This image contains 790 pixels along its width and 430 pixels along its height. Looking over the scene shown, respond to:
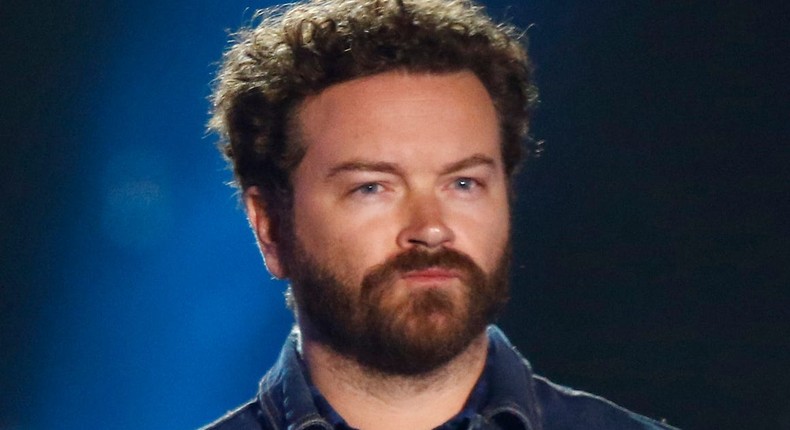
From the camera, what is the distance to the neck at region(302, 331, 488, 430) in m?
2.76

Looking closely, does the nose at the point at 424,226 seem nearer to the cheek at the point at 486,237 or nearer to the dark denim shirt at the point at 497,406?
the cheek at the point at 486,237

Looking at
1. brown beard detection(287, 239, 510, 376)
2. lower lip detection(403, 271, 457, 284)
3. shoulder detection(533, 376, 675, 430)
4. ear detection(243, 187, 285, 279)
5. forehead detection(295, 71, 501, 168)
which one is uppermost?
forehead detection(295, 71, 501, 168)

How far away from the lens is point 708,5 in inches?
140

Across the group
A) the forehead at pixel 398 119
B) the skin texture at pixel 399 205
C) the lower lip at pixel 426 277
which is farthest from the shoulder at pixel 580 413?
the forehead at pixel 398 119

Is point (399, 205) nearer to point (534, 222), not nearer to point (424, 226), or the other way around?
point (424, 226)

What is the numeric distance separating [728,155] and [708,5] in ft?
1.29

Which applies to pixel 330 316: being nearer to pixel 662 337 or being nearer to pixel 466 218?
pixel 466 218

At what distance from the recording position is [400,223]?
8.87 feet

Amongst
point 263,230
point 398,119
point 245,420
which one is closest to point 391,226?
point 398,119

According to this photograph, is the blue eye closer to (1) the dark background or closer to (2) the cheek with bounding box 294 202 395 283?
(2) the cheek with bounding box 294 202 395 283

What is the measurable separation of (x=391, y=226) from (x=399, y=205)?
48 millimetres

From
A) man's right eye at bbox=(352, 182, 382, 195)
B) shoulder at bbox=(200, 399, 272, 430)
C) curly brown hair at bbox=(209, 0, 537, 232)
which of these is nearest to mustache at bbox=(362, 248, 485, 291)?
man's right eye at bbox=(352, 182, 382, 195)

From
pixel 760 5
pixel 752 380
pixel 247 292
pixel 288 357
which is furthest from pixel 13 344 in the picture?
pixel 760 5

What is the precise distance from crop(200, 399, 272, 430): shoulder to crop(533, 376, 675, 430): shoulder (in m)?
0.60
